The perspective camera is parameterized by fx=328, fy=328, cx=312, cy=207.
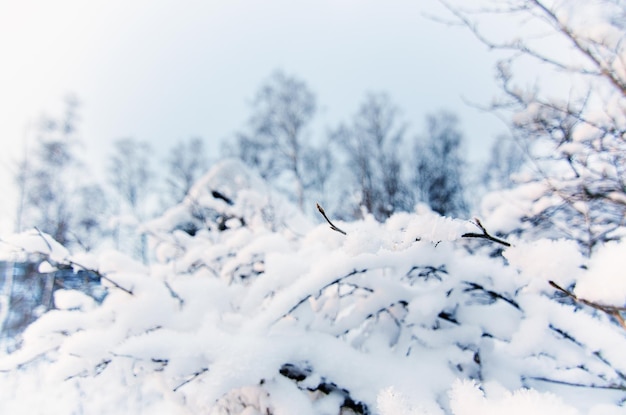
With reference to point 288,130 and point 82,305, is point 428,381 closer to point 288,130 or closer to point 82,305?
point 82,305

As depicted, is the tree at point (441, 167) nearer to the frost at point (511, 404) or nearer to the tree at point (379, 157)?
the tree at point (379, 157)

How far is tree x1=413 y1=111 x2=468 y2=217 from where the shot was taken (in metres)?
12.8

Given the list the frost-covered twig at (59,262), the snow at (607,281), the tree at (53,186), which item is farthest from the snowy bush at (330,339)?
the tree at (53,186)

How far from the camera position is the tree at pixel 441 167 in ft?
42.0

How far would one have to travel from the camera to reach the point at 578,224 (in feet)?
7.32

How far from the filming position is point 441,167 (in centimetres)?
1327

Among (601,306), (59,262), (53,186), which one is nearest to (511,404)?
(601,306)

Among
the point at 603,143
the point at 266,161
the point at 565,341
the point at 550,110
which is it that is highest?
the point at 550,110

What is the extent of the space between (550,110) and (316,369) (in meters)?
1.90

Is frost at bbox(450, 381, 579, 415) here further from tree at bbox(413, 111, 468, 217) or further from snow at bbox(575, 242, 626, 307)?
tree at bbox(413, 111, 468, 217)

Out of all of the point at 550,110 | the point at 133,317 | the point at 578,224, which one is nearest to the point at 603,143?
the point at 550,110

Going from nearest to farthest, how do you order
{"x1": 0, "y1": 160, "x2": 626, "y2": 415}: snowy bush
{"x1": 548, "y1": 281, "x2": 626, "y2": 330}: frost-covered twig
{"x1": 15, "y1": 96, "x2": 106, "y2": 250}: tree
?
{"x1": 548, "y1": 281, "x2": 626, "y2": 330}: frost-covered twig < {"x1": 0, "y1": 160, "x2": 626, "y2": 415}: snowy bush < {"x1": 15, "y1": 96, "x2": 106, "y2": 250}: tree

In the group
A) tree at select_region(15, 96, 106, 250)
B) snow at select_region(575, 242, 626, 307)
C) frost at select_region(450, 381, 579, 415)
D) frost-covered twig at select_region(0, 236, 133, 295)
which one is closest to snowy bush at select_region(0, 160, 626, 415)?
frost-covered twig at select_region(0, 236, 133, 295)

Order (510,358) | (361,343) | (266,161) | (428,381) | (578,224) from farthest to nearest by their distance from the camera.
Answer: (266,161)
(578,224)
(361,343)
(510,358)
(428,381)
